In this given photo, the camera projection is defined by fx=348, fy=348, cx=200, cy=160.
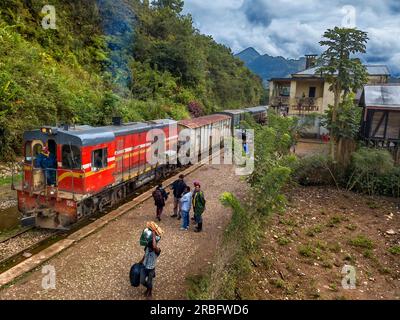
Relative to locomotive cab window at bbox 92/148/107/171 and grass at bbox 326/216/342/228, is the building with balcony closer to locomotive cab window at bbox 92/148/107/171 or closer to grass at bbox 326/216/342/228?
grass at bbox 326/216/342/228

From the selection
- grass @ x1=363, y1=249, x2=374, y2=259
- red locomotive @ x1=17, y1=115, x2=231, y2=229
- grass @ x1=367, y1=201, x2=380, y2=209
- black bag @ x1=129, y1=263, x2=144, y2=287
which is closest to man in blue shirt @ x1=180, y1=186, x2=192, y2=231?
red locomotive @ x1=17, y1=115, x2=231, y2=229

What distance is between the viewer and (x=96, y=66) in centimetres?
3131

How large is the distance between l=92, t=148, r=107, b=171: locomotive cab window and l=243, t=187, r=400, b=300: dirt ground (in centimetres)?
650

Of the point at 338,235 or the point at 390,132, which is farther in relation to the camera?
the point at 390,132

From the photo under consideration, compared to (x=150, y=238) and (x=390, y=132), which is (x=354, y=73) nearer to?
(x=390, y=132)

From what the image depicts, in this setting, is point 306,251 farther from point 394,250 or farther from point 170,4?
point 170,4

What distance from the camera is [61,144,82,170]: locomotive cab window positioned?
38.6 feet

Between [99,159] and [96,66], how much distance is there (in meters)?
21.0

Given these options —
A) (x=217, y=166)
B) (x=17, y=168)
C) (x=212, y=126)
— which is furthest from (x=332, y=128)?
(x=17, y=168)

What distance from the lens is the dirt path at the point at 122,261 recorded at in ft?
27.6

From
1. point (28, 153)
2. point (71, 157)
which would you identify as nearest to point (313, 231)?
point (71, 157)

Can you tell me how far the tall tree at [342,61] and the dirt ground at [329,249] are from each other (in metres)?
4.26

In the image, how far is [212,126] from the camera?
2691 centimetres
